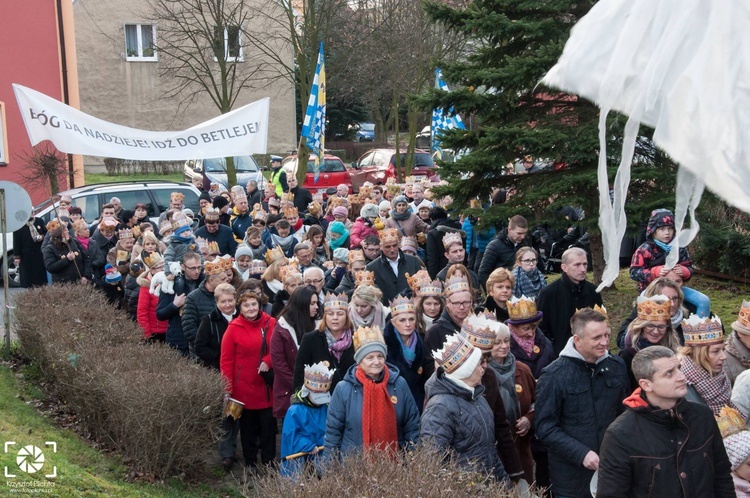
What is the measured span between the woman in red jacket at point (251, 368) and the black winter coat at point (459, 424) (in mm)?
3144

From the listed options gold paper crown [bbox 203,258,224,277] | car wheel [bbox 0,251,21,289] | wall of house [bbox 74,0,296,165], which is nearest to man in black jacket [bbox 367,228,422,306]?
gold paper crown [bbox 203,258,224,277]

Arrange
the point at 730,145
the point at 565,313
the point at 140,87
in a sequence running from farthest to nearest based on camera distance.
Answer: the point at 140,87, the point at 565,313, the point at 730,145

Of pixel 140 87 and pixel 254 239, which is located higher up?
pixel 140 87

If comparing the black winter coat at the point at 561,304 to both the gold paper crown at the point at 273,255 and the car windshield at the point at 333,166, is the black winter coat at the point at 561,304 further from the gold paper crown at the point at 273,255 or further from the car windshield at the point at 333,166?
the car windshield at the point at 333,166

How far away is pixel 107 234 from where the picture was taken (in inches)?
562

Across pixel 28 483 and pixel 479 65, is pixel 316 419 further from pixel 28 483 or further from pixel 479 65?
pixel 479 65

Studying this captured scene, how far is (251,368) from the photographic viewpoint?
816cm

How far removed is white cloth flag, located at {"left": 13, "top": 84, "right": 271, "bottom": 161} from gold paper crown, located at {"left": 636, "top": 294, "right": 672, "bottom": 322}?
807cm

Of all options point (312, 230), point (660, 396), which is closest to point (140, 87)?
point (312, 230)

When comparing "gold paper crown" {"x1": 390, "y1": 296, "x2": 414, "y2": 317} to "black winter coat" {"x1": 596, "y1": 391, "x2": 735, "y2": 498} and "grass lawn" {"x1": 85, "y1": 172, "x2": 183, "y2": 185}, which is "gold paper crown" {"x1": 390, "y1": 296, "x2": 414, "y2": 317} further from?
"grass lawn" {"x1": 85, "y1": 172, "x2": 183, "y2": 185}

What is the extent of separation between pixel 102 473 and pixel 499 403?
3.48 metres

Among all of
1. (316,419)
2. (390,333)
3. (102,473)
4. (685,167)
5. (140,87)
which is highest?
(140,87)

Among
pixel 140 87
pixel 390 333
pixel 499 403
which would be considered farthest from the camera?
pixel 140 87

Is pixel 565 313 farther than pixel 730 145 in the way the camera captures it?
Yes
